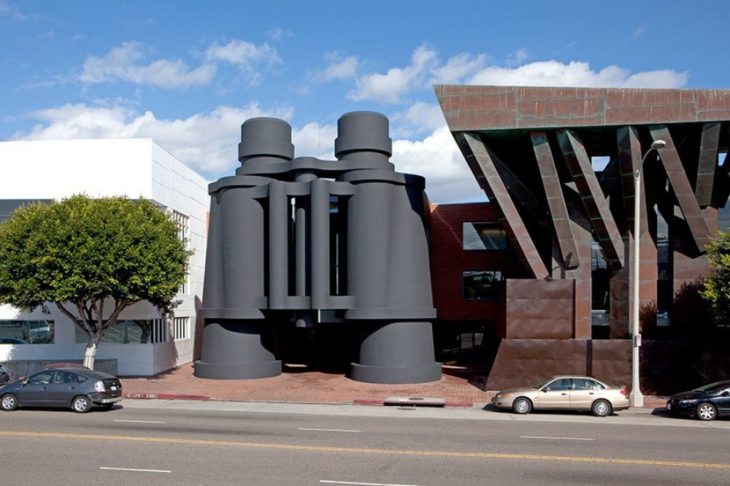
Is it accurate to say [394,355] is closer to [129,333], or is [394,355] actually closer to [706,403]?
[129,333]

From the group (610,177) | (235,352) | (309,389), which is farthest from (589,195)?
(235,352)

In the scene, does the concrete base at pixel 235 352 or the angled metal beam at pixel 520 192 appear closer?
the angled metal beam at pixel 520 192

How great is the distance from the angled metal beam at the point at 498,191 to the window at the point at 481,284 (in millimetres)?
11303

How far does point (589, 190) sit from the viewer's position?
27969 mm

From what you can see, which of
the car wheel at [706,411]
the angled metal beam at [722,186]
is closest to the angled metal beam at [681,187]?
the angled metal beam at [722,186]

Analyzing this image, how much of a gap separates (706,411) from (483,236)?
21.1m

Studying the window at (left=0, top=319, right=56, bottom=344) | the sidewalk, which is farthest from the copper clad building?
the window at (left=0, top=319, right=56, bottom=344)

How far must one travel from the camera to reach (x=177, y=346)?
39344mm

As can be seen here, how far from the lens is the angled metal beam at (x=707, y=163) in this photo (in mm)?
26875

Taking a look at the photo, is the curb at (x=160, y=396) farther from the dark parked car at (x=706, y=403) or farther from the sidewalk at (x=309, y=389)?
the dark parked car at (x=706, y=403)

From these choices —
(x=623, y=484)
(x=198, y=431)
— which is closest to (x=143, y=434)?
(x=198, y=431)

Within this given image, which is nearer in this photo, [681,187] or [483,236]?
[681,187]

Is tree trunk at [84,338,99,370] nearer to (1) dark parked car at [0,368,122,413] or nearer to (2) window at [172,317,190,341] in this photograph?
(1) dark parked car at [0,368,122,413]

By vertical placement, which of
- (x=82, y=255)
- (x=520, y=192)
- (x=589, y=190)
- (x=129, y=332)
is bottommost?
(x=129, y=332)
